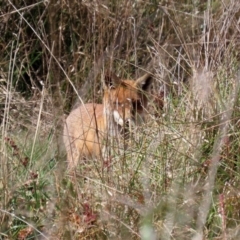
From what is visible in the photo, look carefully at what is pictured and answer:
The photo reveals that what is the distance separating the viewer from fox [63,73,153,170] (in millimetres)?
4608

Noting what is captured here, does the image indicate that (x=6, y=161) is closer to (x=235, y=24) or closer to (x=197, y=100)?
(x=197, y=100)

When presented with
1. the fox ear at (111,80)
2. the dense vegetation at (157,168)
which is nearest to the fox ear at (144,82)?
the dense vegetation at (157,168)

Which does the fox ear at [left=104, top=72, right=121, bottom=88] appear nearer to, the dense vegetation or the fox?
the fox

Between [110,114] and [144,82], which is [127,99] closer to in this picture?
[110,114]

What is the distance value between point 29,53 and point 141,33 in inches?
39.4

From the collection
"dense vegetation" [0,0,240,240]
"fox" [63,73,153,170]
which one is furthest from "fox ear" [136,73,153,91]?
"dense vegetation" [0,0,240,240]

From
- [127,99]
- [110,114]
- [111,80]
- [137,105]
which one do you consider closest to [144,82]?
[137,105]

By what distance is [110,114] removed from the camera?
4.59 m

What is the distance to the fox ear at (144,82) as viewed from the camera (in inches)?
225

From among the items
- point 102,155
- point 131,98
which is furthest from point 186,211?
point 131,98

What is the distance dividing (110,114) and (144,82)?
1.22 metres

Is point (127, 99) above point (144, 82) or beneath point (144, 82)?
above

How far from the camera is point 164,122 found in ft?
14.9

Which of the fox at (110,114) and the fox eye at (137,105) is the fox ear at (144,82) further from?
the fox eye at (137,105)
